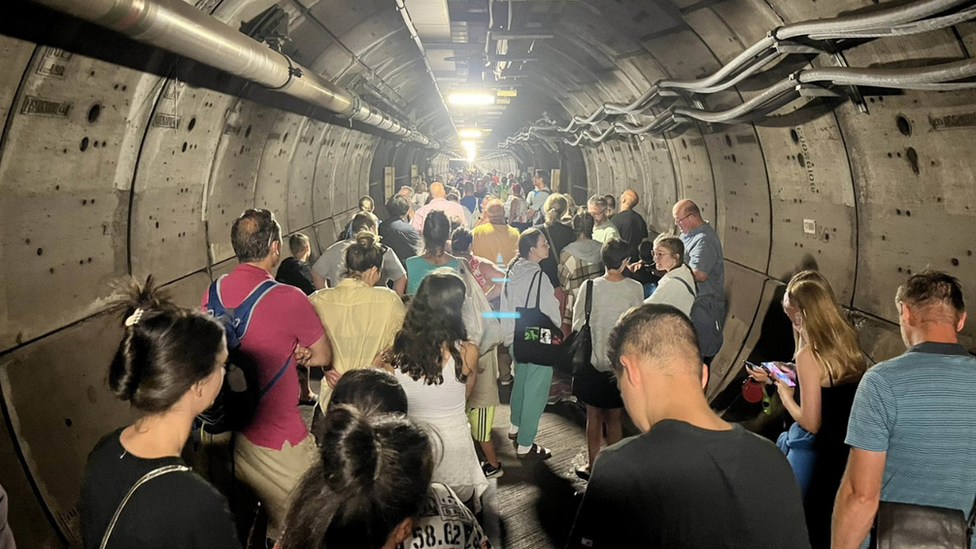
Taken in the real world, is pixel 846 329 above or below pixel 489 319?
above

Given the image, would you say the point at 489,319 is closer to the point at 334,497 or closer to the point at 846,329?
the point at 846,329

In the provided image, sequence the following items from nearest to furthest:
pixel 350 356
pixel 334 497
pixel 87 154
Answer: pixel 334 497, pixel 350 356, pixel 87 154

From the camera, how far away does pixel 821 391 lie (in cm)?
302

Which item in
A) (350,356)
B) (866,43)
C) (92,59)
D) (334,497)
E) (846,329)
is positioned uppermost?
(866,43)

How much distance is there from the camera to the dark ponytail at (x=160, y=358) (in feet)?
6.42

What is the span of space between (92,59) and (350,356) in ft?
7.40

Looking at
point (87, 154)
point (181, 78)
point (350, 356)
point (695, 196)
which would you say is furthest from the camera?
point (695, 196)

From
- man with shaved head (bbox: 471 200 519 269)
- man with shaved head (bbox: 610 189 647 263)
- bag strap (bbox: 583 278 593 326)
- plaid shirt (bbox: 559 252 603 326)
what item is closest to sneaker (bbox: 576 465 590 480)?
bag strap (bbox: 583 278 593 326)

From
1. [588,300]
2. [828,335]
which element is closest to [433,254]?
[588,300]

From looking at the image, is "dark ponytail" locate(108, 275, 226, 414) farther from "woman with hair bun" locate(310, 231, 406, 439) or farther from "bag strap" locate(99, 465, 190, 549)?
"woman with hair bun" locate(310, 231, 406, 439)

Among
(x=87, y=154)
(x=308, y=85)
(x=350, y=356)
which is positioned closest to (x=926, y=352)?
(x=350, y=356)

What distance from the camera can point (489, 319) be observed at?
13.8 ft

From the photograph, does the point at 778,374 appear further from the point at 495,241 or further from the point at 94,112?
the point at 94,112

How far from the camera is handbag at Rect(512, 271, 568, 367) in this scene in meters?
4.65
